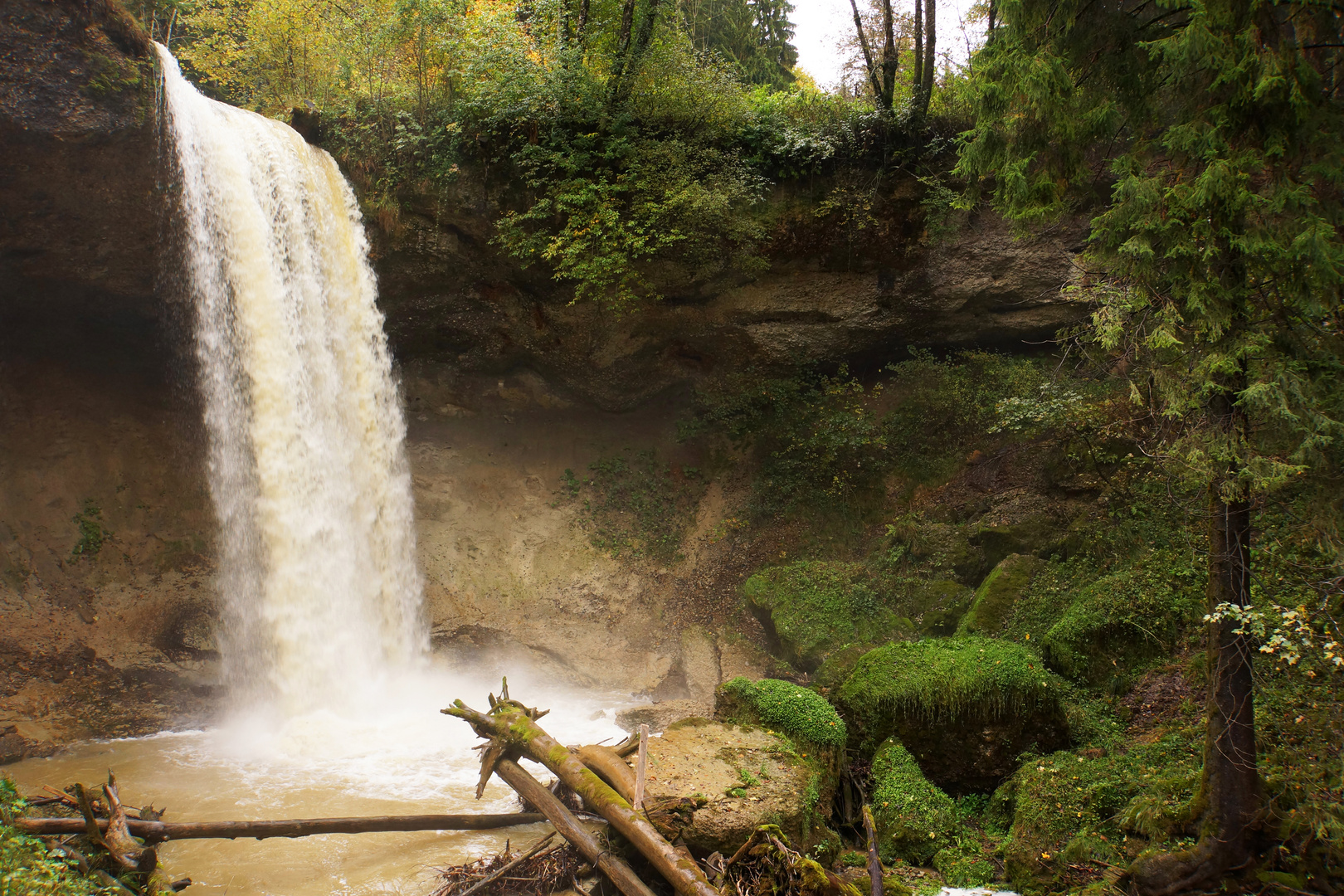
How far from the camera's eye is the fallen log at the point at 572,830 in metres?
4.73

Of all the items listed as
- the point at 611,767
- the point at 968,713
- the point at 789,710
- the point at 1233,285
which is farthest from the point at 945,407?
the point at 611,767

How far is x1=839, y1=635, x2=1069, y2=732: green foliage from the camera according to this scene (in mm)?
6270

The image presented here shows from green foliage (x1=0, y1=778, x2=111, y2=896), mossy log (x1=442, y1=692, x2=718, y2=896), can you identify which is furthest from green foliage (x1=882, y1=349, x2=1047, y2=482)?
green foliage (x1=0, y1=778, x2=111, y2=896)

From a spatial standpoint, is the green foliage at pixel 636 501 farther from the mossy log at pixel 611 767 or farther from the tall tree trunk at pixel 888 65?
the tall tree trunk at pixel 888 65

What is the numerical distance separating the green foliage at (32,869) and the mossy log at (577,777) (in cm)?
262

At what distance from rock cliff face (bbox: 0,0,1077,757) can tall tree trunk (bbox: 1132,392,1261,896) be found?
6389mm

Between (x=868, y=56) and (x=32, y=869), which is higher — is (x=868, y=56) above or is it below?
above

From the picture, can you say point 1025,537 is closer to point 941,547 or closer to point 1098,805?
point 941,547

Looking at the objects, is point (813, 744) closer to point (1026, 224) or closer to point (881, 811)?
point (881, 811)

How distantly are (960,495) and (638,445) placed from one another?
5.76 meters

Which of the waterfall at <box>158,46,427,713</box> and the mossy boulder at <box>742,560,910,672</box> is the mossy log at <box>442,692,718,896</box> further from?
the mossy boulder at <box>742,560,910,672</box>

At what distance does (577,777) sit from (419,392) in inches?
347

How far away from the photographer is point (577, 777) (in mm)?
5492

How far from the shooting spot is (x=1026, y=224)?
5.78 m
